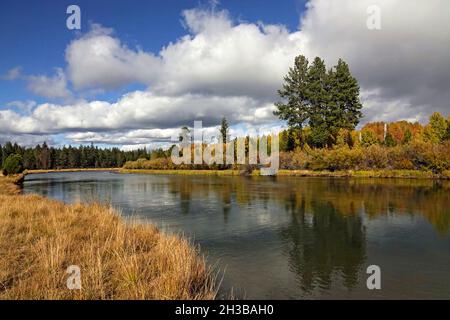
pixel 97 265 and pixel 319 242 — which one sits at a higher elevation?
pixel 97 265

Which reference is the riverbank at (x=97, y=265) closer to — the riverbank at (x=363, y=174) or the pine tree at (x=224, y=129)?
the riverbank at (x=363, y=174)

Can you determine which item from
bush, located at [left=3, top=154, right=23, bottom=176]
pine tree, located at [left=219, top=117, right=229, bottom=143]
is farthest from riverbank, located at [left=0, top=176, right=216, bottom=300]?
pine tree, located at [left=219, top=117, right=229, bottom=143]

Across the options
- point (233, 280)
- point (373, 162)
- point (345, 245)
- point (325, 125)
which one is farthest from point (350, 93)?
point (233, 280)

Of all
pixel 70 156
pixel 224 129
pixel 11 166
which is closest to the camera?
pixel 11 166

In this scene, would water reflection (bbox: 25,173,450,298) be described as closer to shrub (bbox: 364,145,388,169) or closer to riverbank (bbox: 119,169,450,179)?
riverbank (bbox: 119,169,450,179)

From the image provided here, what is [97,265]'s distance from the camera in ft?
25.2

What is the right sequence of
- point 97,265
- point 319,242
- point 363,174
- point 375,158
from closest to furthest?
point 97,265 < point 319,242 < point 363,174 < point 375,158

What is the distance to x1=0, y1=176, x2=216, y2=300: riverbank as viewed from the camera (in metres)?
6.56

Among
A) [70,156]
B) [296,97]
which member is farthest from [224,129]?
[70,156]

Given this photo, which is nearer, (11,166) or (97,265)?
(97,265)

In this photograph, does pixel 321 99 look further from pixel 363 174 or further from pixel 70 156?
pixel 70 156
